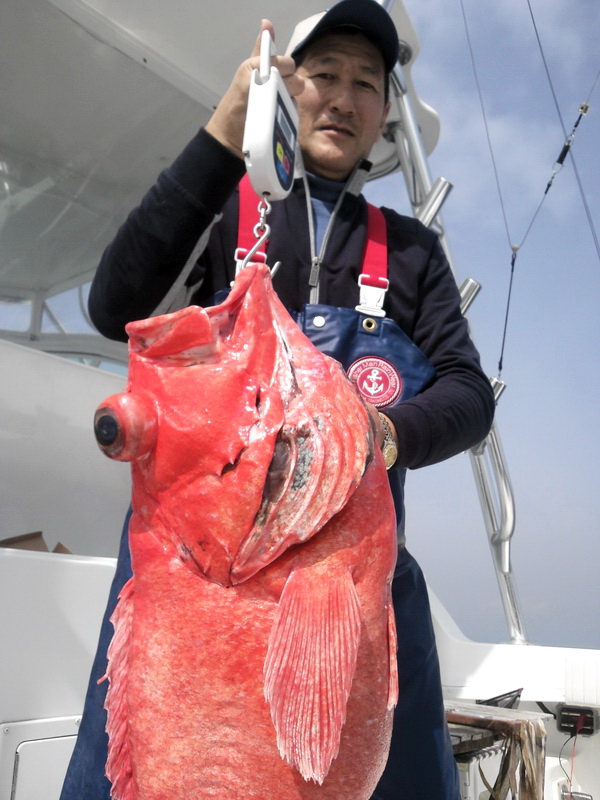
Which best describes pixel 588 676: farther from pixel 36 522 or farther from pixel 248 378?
pixel 248 378

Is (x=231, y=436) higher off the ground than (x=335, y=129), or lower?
lower

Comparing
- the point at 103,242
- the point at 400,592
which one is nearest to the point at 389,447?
the point at 400,592

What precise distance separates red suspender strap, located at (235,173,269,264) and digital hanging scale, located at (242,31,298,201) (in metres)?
0.36

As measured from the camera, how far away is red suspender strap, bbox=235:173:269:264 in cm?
193

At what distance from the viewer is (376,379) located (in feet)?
6.66

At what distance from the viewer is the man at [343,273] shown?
172cm

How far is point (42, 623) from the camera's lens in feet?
8.24

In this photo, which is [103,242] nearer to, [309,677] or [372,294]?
[372,294]

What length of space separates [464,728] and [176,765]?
218cm

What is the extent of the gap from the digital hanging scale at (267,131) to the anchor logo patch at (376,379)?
23.7 inches

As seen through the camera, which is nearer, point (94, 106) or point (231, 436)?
point (231, 436)

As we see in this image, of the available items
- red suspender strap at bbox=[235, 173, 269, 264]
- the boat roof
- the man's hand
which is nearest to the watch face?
red suspender strap at bbox=[235, 173, 269, 264]

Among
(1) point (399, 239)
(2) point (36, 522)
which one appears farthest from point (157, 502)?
(2) point (36, 522)

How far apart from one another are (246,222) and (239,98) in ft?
1.42
